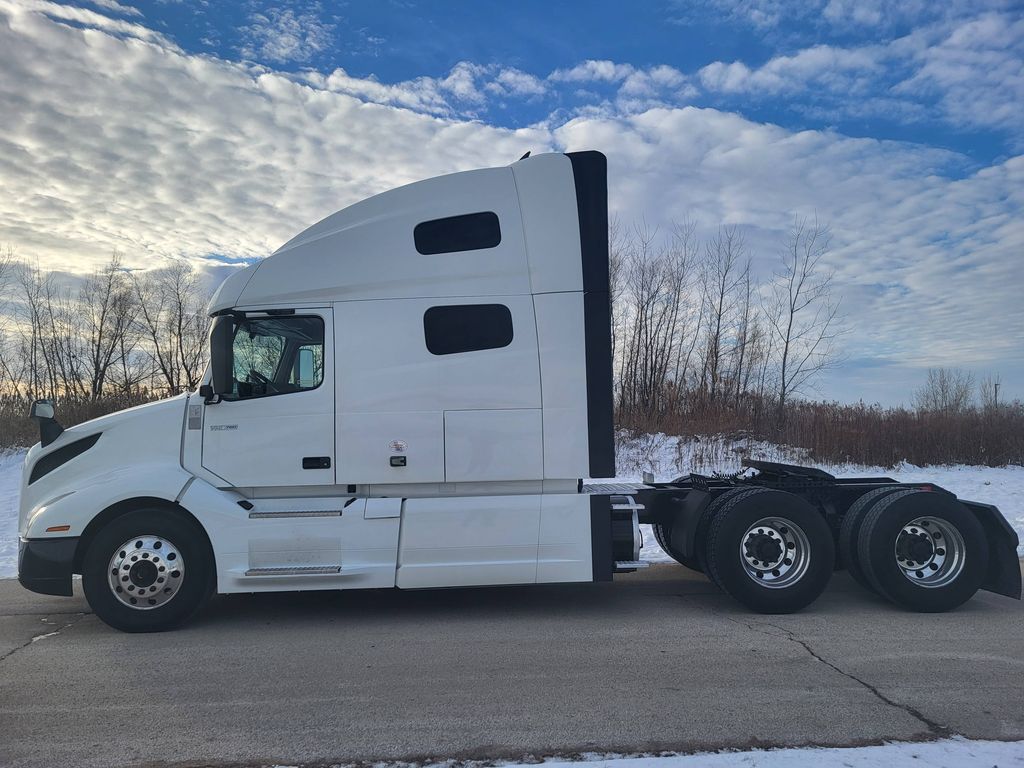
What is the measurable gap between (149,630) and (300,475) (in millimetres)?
1818

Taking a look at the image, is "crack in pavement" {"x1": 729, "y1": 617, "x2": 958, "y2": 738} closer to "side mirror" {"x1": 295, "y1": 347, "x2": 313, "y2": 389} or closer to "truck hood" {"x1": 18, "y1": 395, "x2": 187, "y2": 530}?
"side mirror" {"x1": 295, "y1": 347, "x2": 313, "y2": 389}

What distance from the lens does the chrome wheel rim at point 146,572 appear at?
6.21 m

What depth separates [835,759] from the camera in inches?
149

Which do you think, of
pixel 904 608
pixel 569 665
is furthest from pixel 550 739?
pixel 904 608

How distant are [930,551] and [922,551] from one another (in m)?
0.09

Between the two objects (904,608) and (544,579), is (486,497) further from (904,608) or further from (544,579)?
(904,608)

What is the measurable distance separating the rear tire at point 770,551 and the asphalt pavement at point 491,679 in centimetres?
24

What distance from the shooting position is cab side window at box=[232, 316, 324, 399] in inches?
257

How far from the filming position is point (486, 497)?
6.59 m

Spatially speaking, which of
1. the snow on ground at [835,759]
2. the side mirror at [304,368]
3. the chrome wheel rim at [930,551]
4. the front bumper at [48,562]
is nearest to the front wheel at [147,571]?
the front bumper at [48,562]

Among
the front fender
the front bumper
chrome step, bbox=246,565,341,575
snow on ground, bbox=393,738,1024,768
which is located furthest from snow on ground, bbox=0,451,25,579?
snow on ground, bbox=393,738,1024,768

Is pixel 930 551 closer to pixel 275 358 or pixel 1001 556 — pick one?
pixel 1001 556

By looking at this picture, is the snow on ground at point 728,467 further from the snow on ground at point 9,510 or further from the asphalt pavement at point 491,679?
the asphalt pavement at point 491,679

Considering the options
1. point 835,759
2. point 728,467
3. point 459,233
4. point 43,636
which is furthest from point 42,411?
point 728,467
